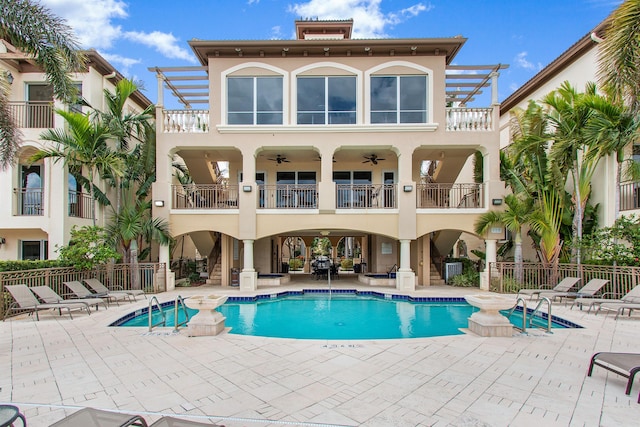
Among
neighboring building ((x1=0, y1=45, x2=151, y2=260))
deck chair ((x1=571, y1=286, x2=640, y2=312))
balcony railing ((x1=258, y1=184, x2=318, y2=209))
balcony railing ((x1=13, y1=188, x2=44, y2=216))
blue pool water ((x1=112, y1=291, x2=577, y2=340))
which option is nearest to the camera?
blue pool water ((x1=112, y1=291, x2=577, y2=340))

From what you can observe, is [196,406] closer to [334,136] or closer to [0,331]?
[0,331]

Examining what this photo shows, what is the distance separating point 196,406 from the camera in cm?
420

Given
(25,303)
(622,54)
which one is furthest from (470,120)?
(25,303)

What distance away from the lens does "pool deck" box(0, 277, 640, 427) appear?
4012mm

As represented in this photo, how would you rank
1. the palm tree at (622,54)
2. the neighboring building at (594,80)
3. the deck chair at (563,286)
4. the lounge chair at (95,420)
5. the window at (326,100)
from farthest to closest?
the window at (326,100) → the neighboring building at (594,80) → the deck chair at (563,286) → the palm tree at (622,54) → the lounge chair at (95,420)

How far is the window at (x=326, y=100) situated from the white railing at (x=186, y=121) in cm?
420

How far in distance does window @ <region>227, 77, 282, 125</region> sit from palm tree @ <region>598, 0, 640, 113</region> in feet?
35.9

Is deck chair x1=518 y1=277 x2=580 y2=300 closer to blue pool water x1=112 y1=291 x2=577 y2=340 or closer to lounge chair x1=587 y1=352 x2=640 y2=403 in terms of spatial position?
blue pool water x1=112 y1=291 x2=577 y2=340

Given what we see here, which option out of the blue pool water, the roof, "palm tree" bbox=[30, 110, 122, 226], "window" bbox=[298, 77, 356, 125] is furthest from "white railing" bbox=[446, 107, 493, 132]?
"palm tree" bbox=[30, 110, 122, 226]

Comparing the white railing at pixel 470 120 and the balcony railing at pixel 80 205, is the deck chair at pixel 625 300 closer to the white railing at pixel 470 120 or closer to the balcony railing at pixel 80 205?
the white railing at pixel 470 120

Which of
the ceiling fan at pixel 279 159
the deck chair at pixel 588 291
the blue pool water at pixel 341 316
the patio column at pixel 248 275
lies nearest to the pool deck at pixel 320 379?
the blue pool water at pixel 341 316

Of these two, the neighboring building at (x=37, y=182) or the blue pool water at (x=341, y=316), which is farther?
the neighboring building at (x=37, y=182)

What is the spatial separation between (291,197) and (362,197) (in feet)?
10.8

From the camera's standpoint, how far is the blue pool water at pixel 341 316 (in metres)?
8.95
